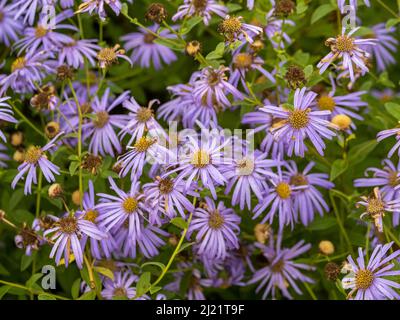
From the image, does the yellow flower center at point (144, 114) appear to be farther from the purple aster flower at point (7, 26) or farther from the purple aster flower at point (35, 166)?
the purple aster flower at point (7, 26)

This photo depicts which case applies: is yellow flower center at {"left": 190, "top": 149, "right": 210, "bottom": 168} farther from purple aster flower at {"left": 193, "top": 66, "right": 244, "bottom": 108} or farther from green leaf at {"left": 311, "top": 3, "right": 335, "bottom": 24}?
green leaf at {"left": 311, "top": 3, "right": 335, "bottom": 24}

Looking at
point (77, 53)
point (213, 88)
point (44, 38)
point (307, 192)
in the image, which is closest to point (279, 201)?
point (307, 192)

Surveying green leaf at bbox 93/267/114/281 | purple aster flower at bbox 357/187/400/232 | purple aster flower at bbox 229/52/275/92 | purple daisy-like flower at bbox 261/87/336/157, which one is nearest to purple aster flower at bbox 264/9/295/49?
purple aster flower at bbox 229/52/275/92

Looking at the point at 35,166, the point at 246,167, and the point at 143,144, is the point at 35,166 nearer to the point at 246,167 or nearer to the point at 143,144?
the point at 143,144

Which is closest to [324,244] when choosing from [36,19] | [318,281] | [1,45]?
[318,281]

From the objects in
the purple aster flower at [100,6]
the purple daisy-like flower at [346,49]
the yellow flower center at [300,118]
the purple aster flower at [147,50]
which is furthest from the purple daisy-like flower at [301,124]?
the purple aster flower at [147,50]
